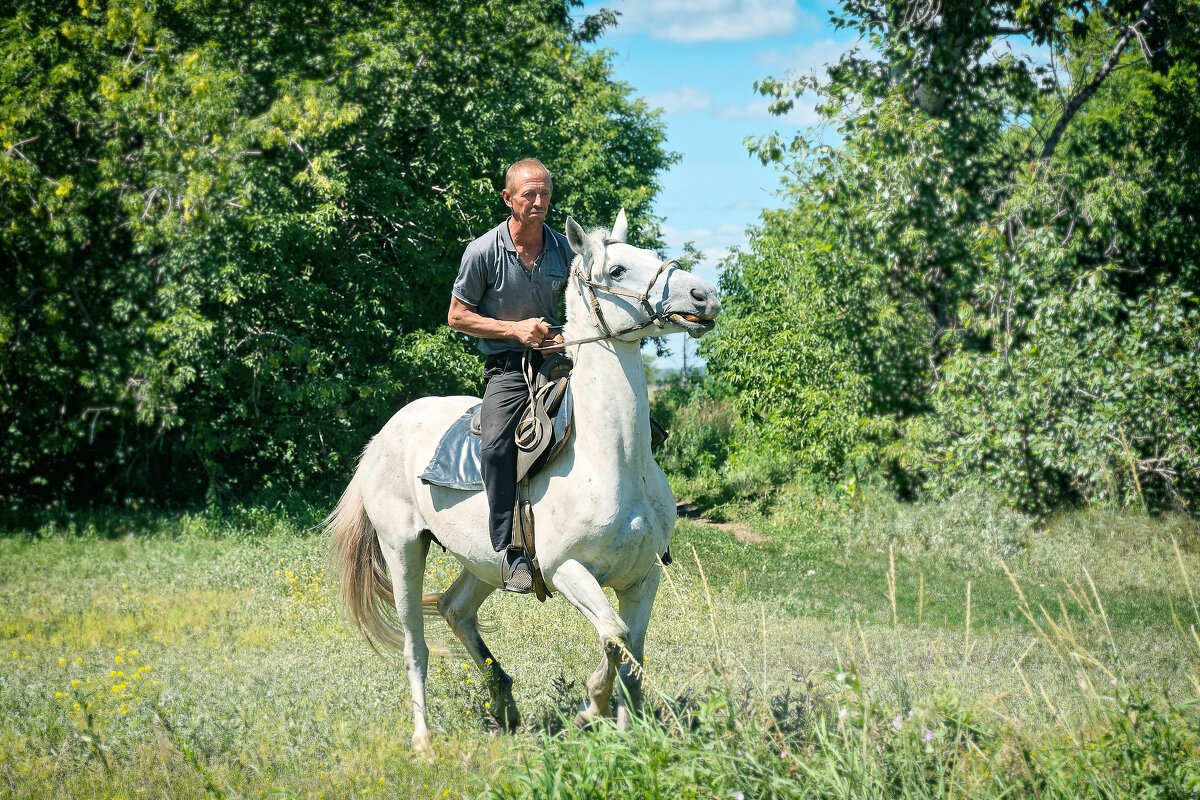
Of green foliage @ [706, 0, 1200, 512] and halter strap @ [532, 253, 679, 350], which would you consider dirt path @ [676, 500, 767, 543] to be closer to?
green foliage @ [706, 0, 1200, 512]

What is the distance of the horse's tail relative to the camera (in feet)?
22.3

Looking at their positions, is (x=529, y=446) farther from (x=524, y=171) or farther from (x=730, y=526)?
(x=730, y=526)

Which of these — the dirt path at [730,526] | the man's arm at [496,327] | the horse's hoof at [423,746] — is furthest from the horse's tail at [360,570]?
the dirt path at [730,526]

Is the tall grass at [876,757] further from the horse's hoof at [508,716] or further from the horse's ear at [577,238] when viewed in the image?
the horse's ear at [577,238]

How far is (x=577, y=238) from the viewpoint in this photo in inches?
193

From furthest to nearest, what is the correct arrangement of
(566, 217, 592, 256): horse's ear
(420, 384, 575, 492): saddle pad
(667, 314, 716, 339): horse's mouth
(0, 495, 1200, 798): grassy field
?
(420, 384, 575, 492): saddle pad
(566, 217, 592, 256): horse's ear
(667, 314, 716, 339): horse's mouth
(0, 495, 1200, 798): grassy field

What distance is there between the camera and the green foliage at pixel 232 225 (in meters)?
13.5

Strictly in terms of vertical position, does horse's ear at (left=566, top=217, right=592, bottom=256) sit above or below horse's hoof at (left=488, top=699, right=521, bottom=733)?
above

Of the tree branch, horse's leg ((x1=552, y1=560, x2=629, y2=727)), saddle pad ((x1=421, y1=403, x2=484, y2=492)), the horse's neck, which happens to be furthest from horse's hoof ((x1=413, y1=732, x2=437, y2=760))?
the tree branch

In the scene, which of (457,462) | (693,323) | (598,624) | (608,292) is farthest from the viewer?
(457,462)

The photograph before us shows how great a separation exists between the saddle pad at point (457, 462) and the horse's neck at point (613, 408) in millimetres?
806

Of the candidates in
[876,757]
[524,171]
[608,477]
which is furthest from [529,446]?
[876,757]

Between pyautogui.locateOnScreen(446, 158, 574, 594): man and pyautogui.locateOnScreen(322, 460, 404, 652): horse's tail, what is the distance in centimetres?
175

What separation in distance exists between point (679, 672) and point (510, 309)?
2.96 metres
